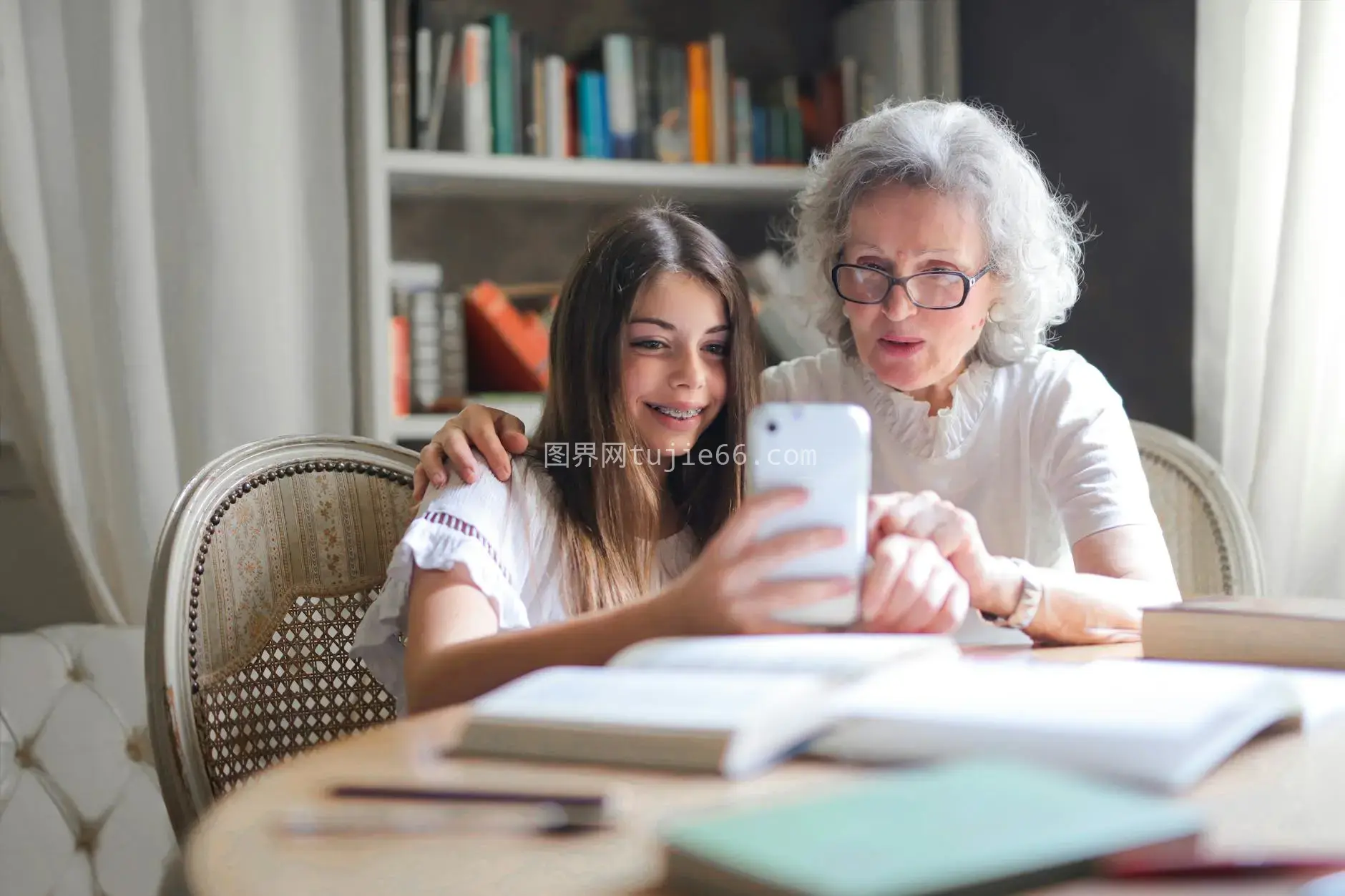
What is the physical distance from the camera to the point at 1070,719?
0.63m

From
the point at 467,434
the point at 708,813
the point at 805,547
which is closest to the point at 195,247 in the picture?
the point at 467,434

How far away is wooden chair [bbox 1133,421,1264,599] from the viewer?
1.71 m

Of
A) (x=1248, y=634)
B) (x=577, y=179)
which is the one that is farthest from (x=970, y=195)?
(x=577, y=179)

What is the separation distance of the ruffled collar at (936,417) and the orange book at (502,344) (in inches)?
41.0

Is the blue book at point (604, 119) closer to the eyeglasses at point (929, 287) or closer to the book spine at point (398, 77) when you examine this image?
the book spine at point (398, 77)

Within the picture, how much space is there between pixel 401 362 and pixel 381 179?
13.6 inches

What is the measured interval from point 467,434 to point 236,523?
0.25m

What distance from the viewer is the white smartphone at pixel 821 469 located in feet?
2.85

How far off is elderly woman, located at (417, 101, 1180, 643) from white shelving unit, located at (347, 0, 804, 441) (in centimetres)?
93

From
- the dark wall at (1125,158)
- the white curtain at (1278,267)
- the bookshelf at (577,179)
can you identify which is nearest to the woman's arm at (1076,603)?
the white curtain at (1278,267)

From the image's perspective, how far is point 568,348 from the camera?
1.36 metres

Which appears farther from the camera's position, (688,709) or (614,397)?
(614,397)

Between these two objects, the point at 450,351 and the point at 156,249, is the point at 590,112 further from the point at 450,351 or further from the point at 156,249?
the point at 156,249

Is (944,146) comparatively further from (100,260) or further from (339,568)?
(100,260)
